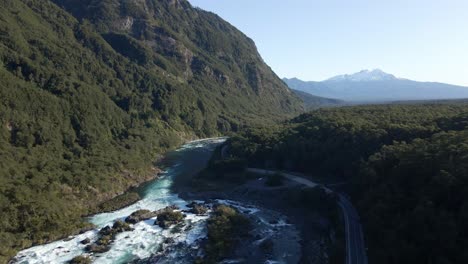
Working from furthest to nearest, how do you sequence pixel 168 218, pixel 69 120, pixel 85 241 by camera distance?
pixel 69 120 < pixel 168 218 < pixel 85 241

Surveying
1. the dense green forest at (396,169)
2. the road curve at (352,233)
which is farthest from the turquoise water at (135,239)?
the dense green forest at (396,169)

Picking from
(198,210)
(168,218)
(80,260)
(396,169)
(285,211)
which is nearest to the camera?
(80,260)

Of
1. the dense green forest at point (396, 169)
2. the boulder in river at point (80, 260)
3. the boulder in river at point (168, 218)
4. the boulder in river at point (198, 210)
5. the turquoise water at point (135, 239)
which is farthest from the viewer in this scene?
the boulder in river at point (198, 210)

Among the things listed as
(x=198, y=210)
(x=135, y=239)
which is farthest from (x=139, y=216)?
(x=198, y=210)

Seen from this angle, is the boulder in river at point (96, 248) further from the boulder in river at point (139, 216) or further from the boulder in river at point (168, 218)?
the boulder in river at point (168, 218)

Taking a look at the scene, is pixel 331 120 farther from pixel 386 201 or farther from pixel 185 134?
pixel 185 134

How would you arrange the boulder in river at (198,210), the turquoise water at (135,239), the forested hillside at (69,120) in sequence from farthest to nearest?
the boulder in river at (198,210)
the forested hillside at (69,120)
the turquoise water at (135,239)

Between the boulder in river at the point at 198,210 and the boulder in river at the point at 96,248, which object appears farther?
the boulder in river at the point at 198,210

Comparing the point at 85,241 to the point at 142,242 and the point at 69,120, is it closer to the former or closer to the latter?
the point at 142,242

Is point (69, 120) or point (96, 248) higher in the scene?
point (69, 120)

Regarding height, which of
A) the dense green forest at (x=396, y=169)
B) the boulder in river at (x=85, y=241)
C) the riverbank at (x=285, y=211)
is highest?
the dense green forest at (x=396, y=169)
